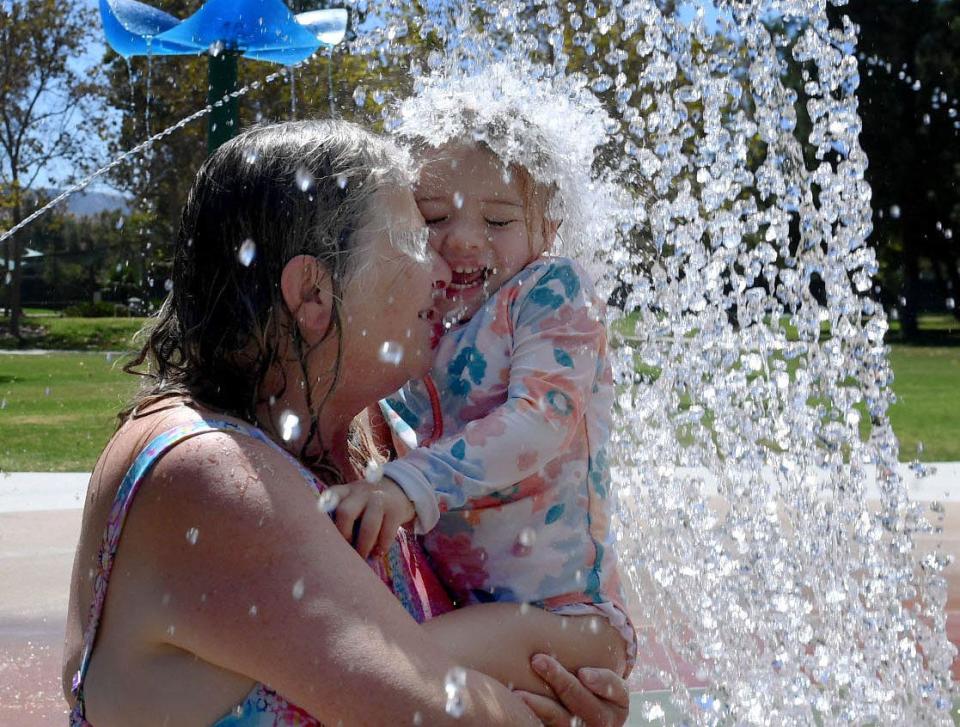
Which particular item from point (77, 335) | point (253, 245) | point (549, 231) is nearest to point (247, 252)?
point (253, 245)

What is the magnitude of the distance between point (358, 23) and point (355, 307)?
7.47m

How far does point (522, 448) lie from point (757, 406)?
374cm

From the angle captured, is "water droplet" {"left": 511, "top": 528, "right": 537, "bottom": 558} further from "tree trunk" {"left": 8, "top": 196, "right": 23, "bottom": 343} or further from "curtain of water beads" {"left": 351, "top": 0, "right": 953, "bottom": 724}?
"tree trunk" {"left": 8, "top": 196, "right": 23, "bottom": 343}

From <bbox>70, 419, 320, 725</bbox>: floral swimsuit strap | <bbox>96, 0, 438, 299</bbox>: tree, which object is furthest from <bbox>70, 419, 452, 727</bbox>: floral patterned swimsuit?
<bbox>96, 0, 438, 299</bbox>: tree

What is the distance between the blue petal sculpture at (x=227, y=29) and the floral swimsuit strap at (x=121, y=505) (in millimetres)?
6439

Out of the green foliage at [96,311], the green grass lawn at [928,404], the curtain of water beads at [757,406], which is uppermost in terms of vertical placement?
the curtain of water beads at [757,406]

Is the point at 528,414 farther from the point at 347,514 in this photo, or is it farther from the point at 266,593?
the point at 266,593

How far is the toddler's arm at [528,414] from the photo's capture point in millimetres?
1946

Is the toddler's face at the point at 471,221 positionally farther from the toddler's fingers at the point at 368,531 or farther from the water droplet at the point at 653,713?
the water droplet at the point at 653,713

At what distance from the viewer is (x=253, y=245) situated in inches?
63.2

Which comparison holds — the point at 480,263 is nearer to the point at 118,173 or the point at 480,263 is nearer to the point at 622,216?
the point at 622,216

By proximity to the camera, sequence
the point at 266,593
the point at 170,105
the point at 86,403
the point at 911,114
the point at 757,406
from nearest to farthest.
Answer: the point at 266,593, the point at 757,406, the point at 86,403, the point at 170,105, the point at 911,114

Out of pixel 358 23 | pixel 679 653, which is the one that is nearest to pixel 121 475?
pixel 679 653

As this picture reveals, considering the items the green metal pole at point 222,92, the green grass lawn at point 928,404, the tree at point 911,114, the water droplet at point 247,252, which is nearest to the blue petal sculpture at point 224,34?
the green metal pole at point 222,92
